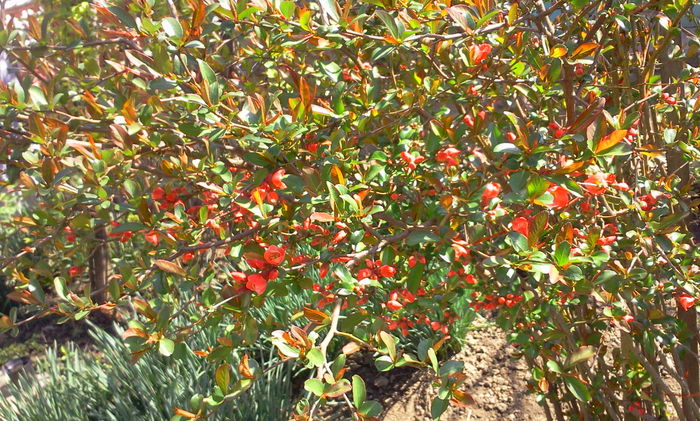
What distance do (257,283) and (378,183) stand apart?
1.80ft

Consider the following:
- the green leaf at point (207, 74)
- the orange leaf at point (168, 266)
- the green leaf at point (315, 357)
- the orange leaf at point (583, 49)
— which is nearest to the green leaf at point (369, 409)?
the green leaf at point (315, 357)

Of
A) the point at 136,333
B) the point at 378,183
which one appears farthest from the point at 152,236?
the point at 378,183

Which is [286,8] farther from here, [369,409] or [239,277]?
[369,409]

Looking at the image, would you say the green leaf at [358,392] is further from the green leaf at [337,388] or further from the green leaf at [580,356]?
the green leaf at [580,356]

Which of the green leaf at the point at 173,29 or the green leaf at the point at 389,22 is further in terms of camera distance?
the green leaf at the point at 173,29

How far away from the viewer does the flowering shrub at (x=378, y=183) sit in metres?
1.22

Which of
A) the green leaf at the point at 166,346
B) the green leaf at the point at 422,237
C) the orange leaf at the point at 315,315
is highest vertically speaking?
the green leaf at the point at 422,237

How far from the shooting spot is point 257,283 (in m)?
1.21

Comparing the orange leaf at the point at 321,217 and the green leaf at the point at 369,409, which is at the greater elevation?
the orange leaf at the point at 321,217

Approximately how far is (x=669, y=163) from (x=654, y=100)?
0.24 meters

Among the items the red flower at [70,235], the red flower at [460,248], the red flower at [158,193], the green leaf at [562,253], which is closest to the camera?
the green leaf at [562,253]

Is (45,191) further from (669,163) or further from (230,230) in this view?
(669,163)

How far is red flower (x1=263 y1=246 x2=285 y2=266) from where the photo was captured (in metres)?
1.18

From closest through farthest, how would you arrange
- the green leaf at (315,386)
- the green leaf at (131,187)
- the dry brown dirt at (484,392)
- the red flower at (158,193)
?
the green leaf at (315,386), the green leaf at (131,187), the red flower at (158,193), the dry brown dirt at (484,392)
